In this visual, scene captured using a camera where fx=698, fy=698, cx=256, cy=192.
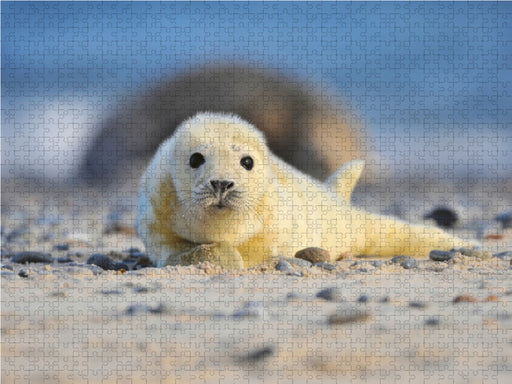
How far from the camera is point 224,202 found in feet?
13.2

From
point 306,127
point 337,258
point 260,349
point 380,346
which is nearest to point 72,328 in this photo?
point 260,349

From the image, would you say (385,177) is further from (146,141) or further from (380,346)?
(380,346)

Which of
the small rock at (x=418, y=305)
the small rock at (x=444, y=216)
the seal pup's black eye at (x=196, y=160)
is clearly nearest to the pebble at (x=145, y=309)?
the small rock at (x=418, y=305)

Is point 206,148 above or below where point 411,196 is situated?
above

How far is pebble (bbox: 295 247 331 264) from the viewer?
4414mm

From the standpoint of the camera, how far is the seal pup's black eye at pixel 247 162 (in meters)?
4.26

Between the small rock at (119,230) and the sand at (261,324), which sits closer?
the sand at (261,324)

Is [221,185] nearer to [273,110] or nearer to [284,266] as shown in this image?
[284,266]

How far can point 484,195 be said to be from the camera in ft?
36.0

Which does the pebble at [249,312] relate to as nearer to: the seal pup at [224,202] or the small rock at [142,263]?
the seal pup at [224,202]

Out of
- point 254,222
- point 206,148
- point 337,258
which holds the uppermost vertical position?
point 206,148

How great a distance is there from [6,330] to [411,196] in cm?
890

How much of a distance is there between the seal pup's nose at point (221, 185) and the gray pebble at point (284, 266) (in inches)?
20.6

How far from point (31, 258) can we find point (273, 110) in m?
5.27
